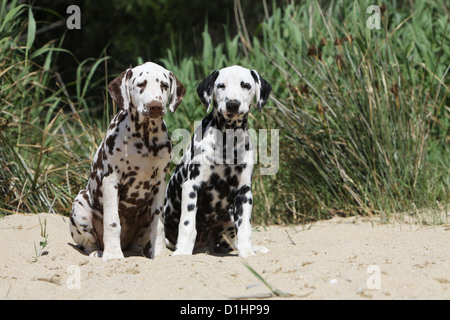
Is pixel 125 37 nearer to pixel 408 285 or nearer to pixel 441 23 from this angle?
pixel 441 23

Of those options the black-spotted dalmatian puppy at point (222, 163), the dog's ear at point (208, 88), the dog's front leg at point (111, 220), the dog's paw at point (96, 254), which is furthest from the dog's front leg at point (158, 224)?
the dog's ear at point (208, 88)

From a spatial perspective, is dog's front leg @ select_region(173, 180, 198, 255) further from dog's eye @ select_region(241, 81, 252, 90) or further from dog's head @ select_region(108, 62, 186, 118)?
dog's eye @ select_region(241, 81, 252, 90)

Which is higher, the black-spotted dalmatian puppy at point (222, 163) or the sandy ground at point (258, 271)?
the black-spotted dalmatian puppy at point (222, 163)

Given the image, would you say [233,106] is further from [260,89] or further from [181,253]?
[181,253]

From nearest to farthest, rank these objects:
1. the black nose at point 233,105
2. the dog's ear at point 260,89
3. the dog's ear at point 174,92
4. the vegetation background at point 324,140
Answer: the black nose at point 233,105 → the dog's ear at point 174,92 → the dog's ear at point 260,89 → the vegetation background at point 324,140

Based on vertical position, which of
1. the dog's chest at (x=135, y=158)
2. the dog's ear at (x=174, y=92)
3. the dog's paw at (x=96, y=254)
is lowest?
the dog's paw at (x=96, y=254)

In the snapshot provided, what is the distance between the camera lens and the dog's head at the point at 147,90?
4.28m

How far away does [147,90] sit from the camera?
435 cm

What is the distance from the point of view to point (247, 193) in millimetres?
4637

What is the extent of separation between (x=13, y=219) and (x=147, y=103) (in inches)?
77.9

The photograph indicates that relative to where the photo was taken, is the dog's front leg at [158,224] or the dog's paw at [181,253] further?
the dog's front leg at [158,224]

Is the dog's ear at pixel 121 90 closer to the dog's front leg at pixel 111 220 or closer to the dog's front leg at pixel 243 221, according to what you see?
the dog's front leg at pixel 111 220

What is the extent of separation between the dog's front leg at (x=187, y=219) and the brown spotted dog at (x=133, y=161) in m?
0.20

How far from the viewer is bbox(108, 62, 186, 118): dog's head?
4.28 meters
